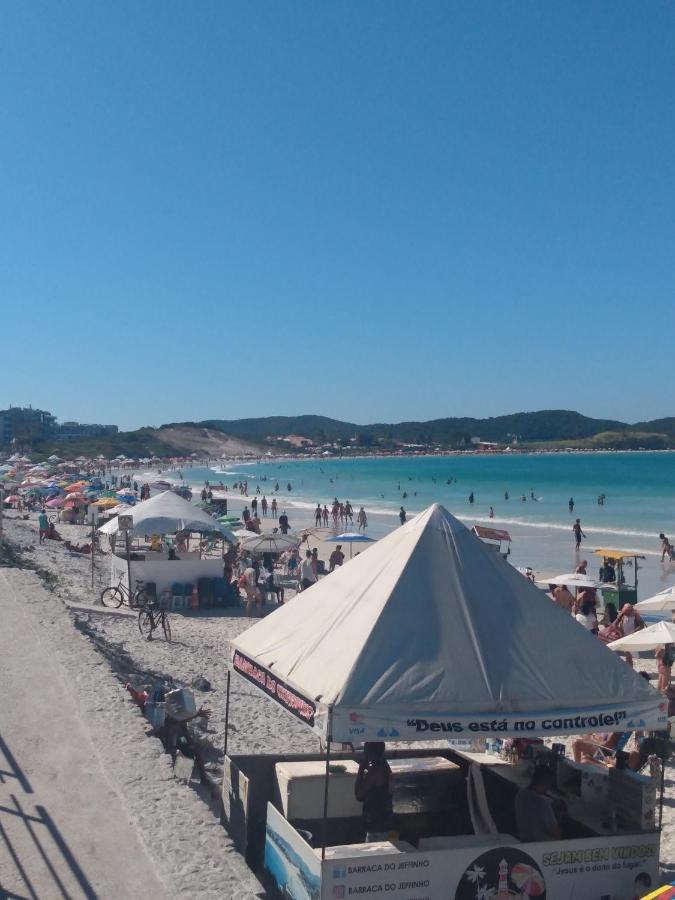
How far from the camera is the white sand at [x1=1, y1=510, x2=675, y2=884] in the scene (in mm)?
6086

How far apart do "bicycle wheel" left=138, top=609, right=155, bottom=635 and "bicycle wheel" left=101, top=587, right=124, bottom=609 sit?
6.39ft

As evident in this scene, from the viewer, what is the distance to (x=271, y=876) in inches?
225

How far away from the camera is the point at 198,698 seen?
1138 cm

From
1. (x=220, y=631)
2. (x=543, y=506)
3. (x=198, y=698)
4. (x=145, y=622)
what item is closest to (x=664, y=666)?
(x=198, y=698)

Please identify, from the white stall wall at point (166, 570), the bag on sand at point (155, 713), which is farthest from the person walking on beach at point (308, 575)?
the bag on sand at point (155, 713)

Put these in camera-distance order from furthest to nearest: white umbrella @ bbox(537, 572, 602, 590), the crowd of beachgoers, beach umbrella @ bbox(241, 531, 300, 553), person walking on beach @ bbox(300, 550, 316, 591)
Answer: beach umbrella @ bbox(241, 531, 300, 553), person walking on beach @ bbox(300, 550, 316, 591), white umbrella @ bbox(537, 572, 602, 590), the crowd of beachgoers

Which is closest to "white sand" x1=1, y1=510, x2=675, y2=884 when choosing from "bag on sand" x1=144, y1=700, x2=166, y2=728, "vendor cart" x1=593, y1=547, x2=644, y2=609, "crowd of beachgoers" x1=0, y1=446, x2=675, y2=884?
"crowd of beachgoers" x1=0, y1=446, x2=675, y2=884

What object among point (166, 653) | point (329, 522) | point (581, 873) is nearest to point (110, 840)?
point (581, 873)

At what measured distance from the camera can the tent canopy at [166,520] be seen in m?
19.1

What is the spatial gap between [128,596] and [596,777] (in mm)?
14000

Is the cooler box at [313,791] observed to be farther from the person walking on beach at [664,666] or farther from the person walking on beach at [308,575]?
the person walking on beach at [308,575]

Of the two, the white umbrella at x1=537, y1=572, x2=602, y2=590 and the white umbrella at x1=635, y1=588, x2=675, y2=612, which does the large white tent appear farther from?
the white umbrella at x1=537, y1=572, x2=602, y2=590

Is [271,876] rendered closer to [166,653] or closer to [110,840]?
[110,840]

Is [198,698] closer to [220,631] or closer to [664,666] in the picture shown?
[220,631]
